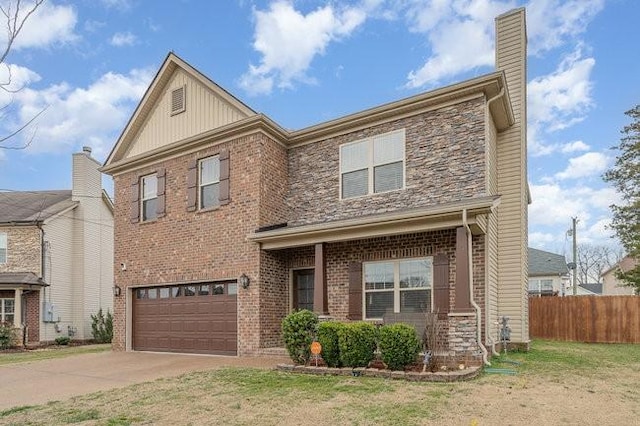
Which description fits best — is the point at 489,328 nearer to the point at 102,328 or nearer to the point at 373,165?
the point at 373,165

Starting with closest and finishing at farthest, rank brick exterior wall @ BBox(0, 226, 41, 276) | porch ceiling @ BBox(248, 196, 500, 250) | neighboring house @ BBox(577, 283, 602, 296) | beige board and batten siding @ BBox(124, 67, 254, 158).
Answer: porch ceiling @ BBox(248, 196, 500, 250) → beige board and batten siding @ BBox(124, 67, 254, 158) → brick exterior wall @ BBox(0, 226, 41, 276) → neighboring house @ BBox(577, 283, 602, 296)

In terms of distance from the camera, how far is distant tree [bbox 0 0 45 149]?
3.29 meters

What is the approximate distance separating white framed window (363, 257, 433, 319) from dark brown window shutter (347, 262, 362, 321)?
0.39 feet

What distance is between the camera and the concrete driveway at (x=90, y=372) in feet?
27.7

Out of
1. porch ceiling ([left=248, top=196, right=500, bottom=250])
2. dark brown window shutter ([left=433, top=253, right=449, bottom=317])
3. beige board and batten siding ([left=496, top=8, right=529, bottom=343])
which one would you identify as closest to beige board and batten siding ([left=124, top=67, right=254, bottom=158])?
porch ceiling ([left=248, top=196, right=500, bottom=250])

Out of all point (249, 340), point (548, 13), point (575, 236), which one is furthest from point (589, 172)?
point (249, 340)

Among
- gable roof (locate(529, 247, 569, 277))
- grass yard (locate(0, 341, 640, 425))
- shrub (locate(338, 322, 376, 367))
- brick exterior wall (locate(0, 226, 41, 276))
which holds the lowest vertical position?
grass yard (locate(0, 341, 640, 425))

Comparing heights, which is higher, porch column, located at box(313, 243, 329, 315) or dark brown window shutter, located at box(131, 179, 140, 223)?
dark brown window shutter, located at box(131, 179, 140, 223)

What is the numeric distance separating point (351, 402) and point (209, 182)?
28.2 ft

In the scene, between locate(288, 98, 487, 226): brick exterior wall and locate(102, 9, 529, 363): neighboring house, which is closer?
locate(102, 9, 529, 363): neighboring house

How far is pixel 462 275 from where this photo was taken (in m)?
9.27

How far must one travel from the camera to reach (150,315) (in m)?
14.6

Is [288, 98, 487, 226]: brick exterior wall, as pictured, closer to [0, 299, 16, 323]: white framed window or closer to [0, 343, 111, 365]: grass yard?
[0, 343, 111, 365]: grass yard

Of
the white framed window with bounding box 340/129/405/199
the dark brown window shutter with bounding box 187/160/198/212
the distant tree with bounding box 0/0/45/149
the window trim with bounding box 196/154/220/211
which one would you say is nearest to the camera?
the distant tree with bounding box 0/0/45/149
